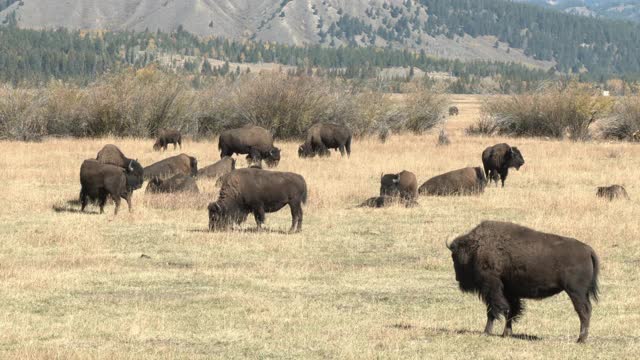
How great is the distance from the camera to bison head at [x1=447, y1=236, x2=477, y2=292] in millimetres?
11273

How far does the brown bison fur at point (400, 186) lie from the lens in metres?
24.4

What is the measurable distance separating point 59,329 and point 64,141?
32130 millimetres

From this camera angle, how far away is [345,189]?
26.5m

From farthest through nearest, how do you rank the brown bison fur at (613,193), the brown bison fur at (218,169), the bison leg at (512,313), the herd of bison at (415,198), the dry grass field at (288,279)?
the brown bison fur at (218,169), the brown bison fur at (613,193), the bison leg at (512,313), the dry grass field at (288,279), the herd of bison at (415,198)

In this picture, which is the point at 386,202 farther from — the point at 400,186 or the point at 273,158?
the point at 273,158

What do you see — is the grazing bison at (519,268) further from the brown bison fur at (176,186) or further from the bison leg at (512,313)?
the brown bison fur at (176,186)

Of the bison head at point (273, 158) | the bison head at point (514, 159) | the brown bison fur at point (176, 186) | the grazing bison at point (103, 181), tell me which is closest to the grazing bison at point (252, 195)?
the grazing bison at point (103, 181)

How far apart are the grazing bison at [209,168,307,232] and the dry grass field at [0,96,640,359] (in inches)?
16.6

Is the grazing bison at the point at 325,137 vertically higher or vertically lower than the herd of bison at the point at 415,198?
lower

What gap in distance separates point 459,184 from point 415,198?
2.12m

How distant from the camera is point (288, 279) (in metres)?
15.4

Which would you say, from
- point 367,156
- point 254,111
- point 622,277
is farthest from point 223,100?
point 622,277

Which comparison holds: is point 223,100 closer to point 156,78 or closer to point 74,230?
point 156,78

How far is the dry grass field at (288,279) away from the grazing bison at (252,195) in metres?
0.42
